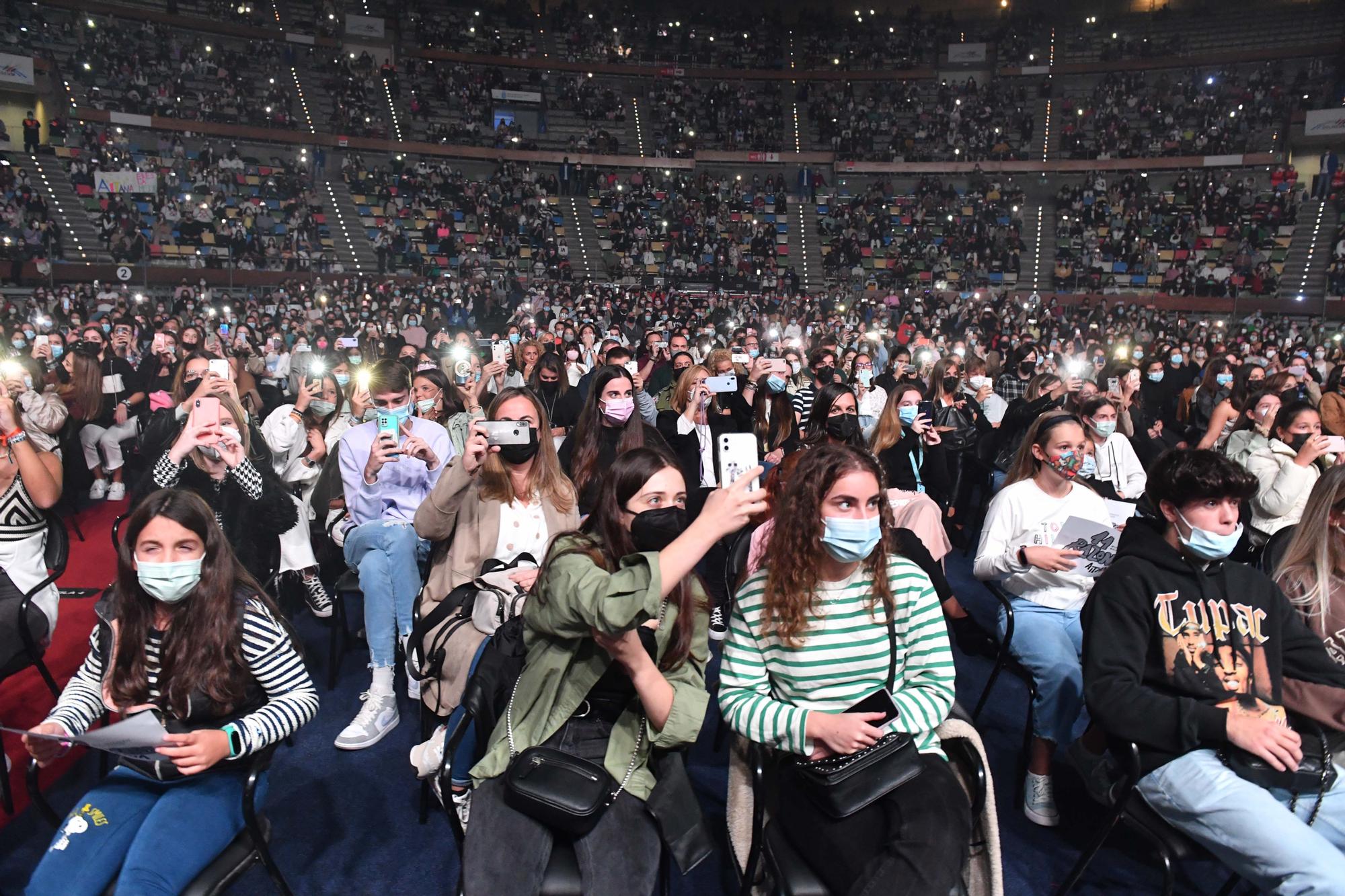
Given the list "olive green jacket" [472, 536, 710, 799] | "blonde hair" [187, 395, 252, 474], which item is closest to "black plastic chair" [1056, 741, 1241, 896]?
"olive green jacket" [472, 536, 710, 799]

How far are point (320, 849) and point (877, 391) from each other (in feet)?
18.4

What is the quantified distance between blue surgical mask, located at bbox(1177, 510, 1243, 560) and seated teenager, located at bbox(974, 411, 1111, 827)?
497mm

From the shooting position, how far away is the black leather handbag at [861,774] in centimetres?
206

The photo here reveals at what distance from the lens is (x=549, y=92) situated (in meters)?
27.7

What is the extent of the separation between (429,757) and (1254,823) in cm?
246

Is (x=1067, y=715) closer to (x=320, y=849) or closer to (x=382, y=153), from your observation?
(x=320, y=849)

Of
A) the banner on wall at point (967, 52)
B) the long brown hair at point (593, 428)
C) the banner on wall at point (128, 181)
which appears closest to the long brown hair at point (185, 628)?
the long brown hair at point (593, 428)

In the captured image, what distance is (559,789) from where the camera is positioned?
81.7 inches

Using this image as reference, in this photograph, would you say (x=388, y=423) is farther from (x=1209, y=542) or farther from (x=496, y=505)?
(x=1209, y=542)

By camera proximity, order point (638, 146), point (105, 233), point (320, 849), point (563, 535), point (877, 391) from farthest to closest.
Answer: point (638, 146)
point (105, 233)
point (877, 391)
point (320, 849)
point (563, 535)

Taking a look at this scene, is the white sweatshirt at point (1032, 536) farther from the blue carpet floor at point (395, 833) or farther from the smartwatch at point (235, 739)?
the smartwatch at point (235, 739)

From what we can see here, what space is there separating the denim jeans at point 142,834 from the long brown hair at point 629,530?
3.90 feet

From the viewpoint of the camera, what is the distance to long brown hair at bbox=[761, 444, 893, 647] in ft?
7.39

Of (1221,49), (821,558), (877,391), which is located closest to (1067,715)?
(821,558)
